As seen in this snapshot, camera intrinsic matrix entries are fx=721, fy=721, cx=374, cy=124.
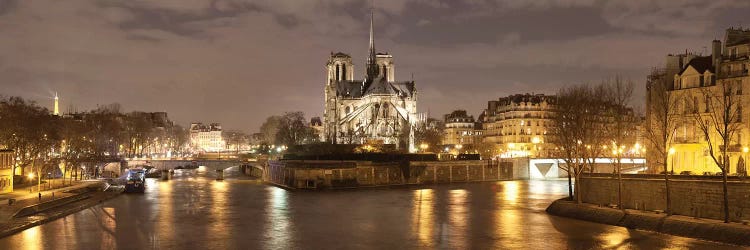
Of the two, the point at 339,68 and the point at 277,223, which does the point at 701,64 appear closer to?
the point at 277,223

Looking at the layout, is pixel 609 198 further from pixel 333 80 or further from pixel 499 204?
pixel 333 80

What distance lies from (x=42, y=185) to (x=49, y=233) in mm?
27397

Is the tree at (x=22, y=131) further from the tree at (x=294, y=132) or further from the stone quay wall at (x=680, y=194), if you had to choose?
the tree at (x=294, y=132)

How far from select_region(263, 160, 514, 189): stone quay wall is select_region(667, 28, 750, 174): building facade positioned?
31.4 m

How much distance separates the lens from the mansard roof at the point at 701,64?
164 feet

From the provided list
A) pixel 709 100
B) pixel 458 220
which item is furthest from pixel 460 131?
pixel 458 220

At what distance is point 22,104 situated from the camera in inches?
2899

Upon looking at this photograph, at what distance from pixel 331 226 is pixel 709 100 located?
26.9 metres

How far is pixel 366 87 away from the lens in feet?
463

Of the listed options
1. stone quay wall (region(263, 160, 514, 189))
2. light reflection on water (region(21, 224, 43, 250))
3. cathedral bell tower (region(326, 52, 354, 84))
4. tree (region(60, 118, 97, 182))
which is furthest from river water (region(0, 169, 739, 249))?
cathedral bell tower (region(326, 52, 354, 84))

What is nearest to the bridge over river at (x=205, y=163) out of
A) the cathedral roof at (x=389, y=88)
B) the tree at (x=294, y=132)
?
the tree at (x=294, y=132)

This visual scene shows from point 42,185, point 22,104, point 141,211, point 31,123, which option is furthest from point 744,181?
point 22,104

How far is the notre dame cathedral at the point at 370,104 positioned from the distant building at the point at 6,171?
66850 mm

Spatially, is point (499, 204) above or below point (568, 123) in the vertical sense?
below
